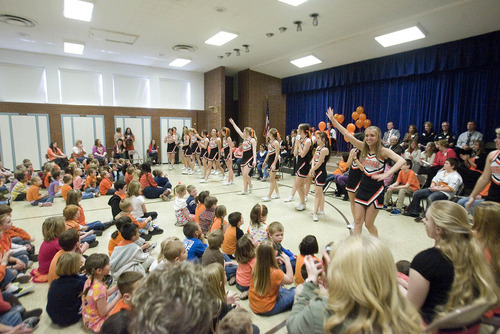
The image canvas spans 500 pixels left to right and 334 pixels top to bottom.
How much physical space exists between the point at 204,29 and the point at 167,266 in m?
7.71

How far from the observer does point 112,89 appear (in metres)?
11.2

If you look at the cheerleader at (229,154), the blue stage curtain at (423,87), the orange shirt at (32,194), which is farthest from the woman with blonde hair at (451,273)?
the blue stage curtain at (423,87)

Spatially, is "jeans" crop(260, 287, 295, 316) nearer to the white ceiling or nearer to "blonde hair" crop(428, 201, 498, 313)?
"blonde hair" crop(428, 201, 498, 313)

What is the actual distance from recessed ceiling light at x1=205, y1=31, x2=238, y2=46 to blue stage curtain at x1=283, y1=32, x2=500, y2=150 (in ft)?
14.4

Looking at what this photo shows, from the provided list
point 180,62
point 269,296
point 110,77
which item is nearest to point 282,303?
point 269,296

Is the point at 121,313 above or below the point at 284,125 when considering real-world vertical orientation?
below

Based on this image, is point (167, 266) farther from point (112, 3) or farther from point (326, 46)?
point (326, 46)

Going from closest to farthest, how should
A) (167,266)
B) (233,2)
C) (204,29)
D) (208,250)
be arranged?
(167,266) → (208,250) → (233,2) → (204,29)

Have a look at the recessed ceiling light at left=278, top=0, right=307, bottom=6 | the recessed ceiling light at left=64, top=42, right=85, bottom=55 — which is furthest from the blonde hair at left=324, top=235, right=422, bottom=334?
the recessed ceiling light at left=64, top=42, right=85, bottom=55

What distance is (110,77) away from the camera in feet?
36.4

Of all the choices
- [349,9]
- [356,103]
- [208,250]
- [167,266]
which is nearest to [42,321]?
[208,250]

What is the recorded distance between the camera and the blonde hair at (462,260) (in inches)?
50.5

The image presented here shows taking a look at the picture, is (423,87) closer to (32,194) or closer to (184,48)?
(184,48)

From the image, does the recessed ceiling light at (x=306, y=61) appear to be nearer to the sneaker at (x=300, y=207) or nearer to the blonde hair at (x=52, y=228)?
the sneaker at (x=300, y=207)
